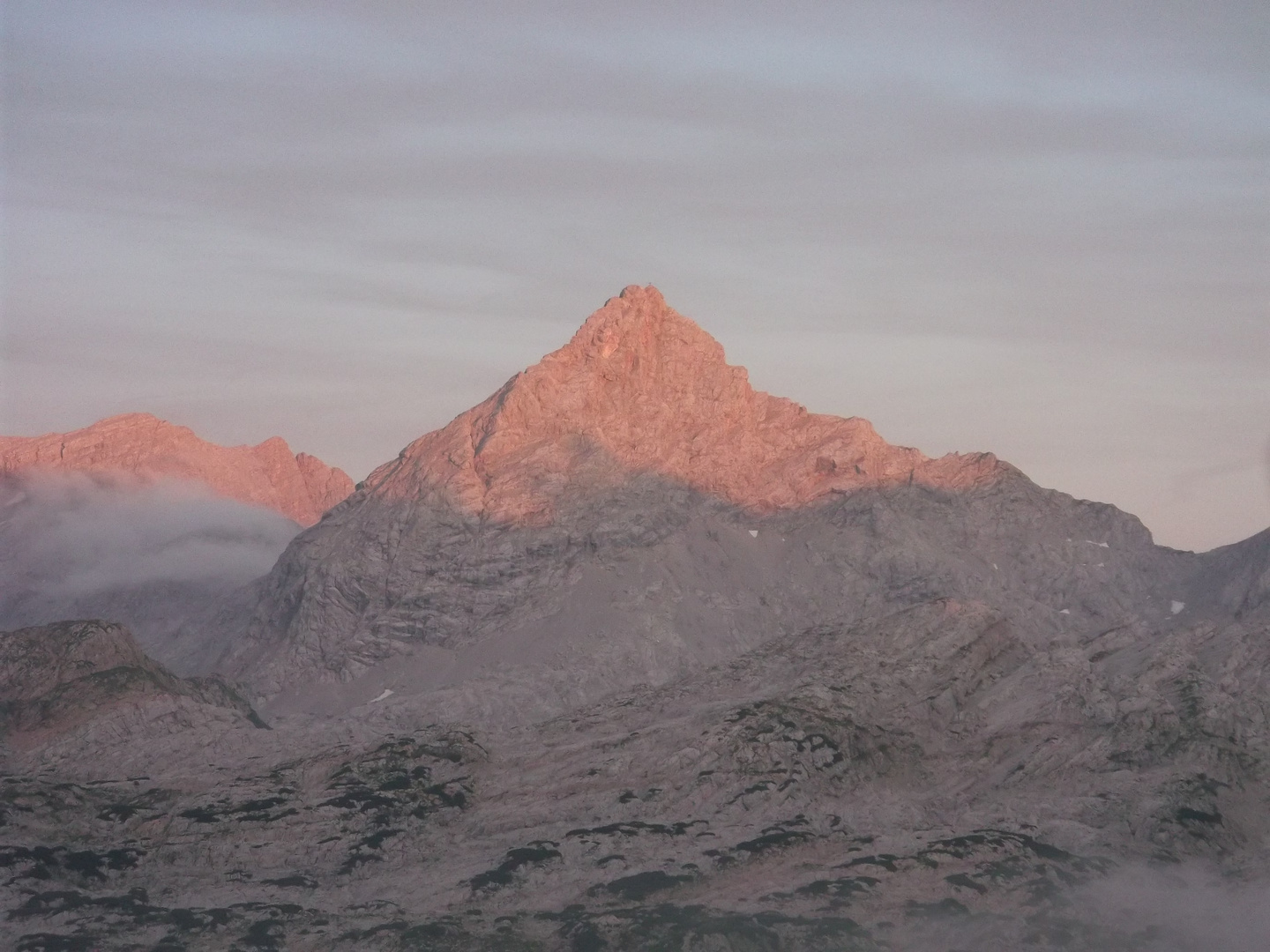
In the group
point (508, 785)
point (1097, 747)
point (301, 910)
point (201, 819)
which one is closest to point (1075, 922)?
point (1097, 747)

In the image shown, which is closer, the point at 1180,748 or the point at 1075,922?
the point at 1075,922

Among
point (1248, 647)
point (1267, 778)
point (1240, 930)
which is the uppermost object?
point (1248, 647)

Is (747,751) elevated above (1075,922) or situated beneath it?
elevated above

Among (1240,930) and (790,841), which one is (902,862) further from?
(1240,930)

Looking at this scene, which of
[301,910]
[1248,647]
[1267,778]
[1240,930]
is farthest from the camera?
[1248,647]

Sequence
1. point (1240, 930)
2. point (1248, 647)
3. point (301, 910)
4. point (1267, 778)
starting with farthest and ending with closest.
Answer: point (1248, 647) < point (1267, 778) < point (301, 910) < point (1240, 930)

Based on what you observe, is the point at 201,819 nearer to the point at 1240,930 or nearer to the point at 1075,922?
the point at 1075,922

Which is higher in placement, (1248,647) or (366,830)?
(1248,647)

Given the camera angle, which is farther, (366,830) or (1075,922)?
(366,830)

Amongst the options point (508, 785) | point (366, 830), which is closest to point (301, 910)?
point (366, 830)
